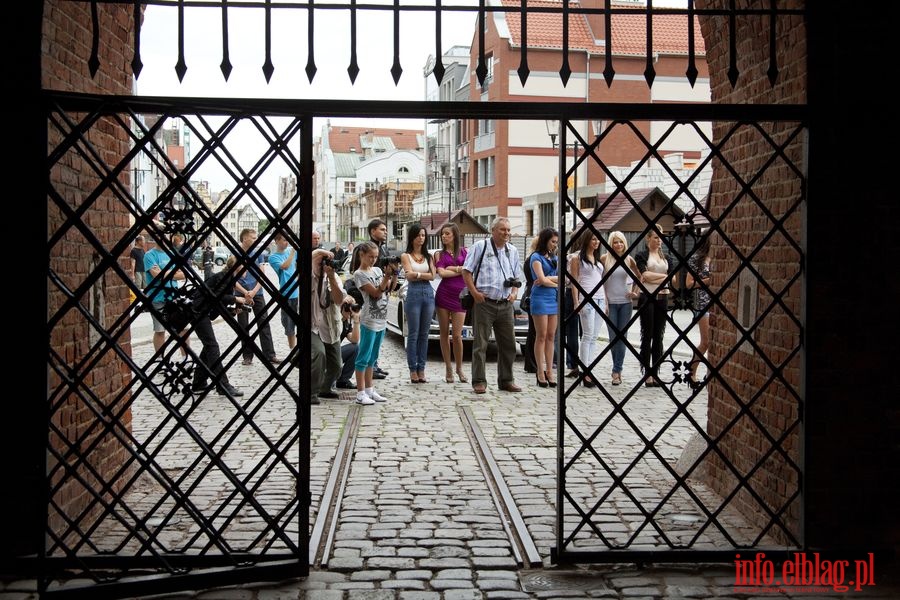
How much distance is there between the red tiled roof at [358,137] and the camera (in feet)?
437

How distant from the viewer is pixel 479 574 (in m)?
5.11

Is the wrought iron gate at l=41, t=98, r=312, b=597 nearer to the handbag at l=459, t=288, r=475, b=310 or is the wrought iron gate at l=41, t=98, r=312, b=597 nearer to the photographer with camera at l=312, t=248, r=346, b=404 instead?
the photographer with camera at l=312, t=248, r=346, b=404

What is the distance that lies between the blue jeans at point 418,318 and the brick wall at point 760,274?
18.4ft

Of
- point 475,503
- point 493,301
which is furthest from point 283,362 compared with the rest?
point 493,301

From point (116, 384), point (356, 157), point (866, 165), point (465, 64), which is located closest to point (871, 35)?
point (866, 165)

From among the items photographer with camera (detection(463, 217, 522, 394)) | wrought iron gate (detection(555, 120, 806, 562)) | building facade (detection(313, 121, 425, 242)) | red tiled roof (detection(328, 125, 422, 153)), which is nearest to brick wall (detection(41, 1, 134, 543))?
wrought iron gate (detection(555, 120, 806, 562))

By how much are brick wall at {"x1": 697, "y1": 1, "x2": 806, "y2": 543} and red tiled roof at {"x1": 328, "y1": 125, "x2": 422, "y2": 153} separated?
12577 centimetres

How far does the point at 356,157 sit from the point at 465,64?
222 feet

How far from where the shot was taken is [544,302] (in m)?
11.9

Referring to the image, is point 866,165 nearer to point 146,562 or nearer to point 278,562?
point 278,562

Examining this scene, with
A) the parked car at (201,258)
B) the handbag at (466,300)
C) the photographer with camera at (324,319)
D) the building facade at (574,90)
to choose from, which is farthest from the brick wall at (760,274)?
the building facade at (574,90)

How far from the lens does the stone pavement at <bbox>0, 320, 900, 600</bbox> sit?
4902mm

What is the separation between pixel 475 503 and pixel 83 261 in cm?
287

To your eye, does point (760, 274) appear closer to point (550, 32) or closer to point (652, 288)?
point (652, 288)
